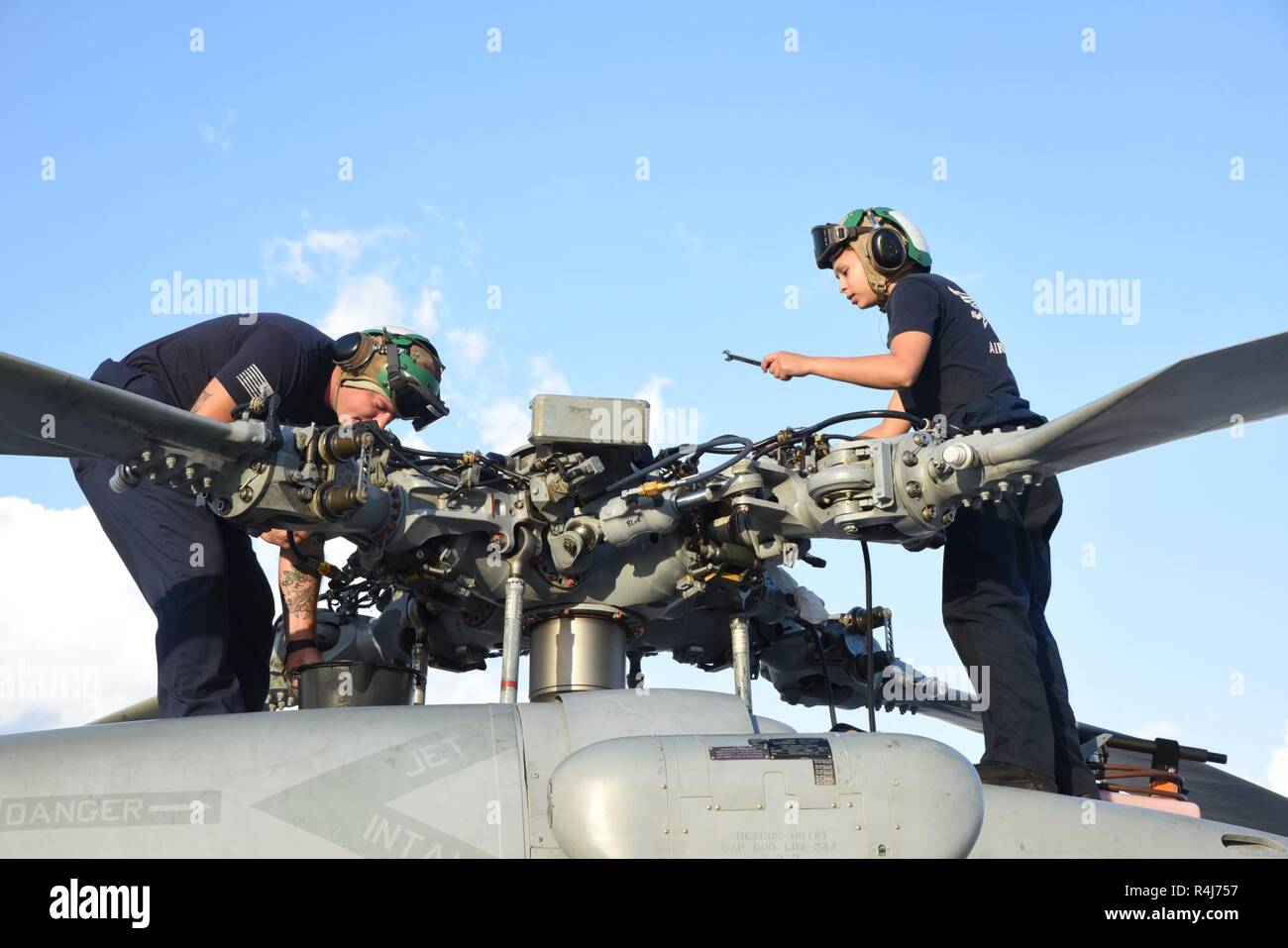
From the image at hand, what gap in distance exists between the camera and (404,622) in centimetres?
798

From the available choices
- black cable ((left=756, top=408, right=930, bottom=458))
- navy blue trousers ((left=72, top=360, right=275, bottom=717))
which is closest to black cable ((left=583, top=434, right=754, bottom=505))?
black cable ((left=756, top=408, right=930, bottom=458))

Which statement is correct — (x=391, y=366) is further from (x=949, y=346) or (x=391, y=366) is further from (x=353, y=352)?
(x=949, y=346)

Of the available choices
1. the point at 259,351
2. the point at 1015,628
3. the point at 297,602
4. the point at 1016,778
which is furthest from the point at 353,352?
the point at 1016,778

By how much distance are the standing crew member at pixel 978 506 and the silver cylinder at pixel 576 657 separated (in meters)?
1.63

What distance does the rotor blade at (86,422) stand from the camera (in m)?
5.43

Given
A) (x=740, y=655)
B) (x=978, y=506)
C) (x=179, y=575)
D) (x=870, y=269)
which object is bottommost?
(x=740, y=655)

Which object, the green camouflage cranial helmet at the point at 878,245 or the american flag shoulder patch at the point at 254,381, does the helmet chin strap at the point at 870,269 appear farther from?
the american flag shoulder patch at the point at 254,381

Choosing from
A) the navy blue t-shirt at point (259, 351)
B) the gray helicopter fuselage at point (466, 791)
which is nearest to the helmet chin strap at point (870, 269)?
the navy blue t-shirt at point (259, 351)

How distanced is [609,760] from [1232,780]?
5.10 meters

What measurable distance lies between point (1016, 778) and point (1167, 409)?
173cm

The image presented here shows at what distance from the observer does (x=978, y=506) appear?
21.9ft

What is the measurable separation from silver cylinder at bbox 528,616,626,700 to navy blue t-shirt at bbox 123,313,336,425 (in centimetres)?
175

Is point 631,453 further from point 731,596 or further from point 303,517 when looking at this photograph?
point 303,517
